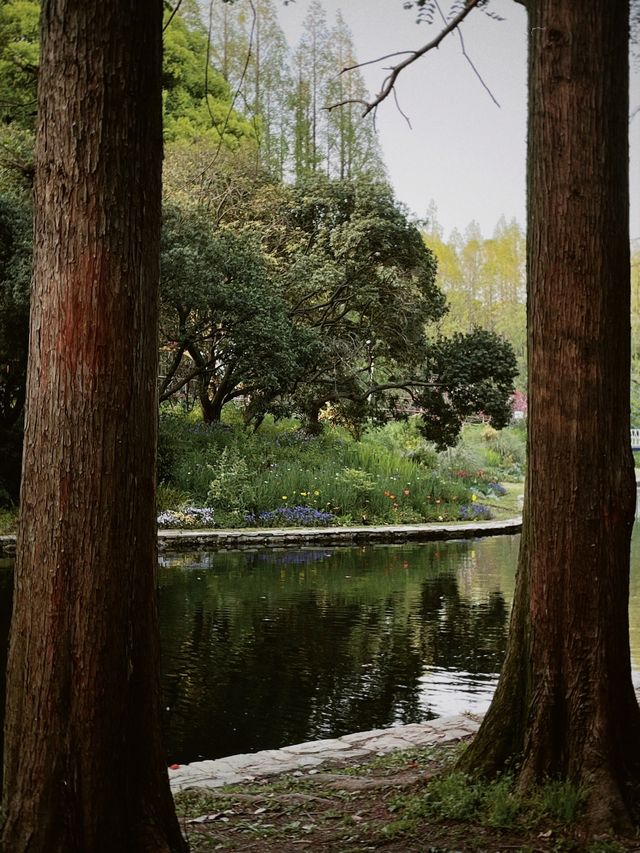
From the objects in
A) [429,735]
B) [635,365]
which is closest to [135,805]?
[429,735]

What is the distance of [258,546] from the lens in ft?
51.9

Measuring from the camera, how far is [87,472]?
2.87 meters

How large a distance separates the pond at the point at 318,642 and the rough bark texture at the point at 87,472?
9.50 ft

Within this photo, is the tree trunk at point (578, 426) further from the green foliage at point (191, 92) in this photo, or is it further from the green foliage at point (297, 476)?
the green foliage at point (191, 92)

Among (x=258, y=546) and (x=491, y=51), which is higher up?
(x=491, y=51)

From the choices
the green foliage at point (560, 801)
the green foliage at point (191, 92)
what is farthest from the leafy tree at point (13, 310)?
the green foliage at point (191, 92)

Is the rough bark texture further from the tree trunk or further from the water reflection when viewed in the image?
the water reflection

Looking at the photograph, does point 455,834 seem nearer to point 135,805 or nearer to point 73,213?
point 135,805

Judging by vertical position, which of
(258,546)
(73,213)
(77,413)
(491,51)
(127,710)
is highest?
(491,51)

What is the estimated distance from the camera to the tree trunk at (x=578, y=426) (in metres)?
3.76

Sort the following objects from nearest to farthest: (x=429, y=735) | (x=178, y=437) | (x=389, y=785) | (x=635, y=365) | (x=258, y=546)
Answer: (x=389, y=785) → (x=429, y=735) → (x=258, y=546) → (x=178, y=437) → (x=635, y=365)

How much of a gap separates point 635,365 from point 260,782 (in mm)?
38680

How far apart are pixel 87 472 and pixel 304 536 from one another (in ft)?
44.1

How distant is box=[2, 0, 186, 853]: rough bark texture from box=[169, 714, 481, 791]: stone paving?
168cm
